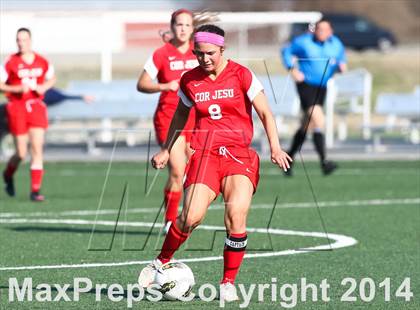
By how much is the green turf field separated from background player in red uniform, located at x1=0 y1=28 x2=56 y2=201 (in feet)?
2.35

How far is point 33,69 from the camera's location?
16.1 m

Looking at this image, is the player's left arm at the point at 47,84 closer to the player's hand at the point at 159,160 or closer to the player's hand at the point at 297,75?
the player's hand at the point at 297,75

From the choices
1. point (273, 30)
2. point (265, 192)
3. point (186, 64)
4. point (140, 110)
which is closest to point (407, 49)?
point (273, 30)

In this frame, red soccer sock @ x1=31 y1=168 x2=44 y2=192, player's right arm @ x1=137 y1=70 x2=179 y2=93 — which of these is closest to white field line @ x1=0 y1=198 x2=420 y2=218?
red soccer sock @ x1=31 y1=168 x2=44 y2=192

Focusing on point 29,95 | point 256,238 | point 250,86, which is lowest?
point 256,238

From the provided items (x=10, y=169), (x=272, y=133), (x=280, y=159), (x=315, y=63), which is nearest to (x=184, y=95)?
(x=272, y=133)

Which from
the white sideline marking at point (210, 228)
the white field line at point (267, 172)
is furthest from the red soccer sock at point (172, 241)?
the white field line at point (267, 172)

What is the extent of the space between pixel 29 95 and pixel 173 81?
505 centimetres

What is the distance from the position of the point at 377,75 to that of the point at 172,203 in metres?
37.0

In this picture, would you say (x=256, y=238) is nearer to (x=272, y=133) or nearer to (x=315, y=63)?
(x=272, y=133)

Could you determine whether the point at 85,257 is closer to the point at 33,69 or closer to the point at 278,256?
the point at 278,256

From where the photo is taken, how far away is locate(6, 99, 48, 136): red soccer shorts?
Answer: 16.1 meters

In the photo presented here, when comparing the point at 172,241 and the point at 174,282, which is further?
the point at 172,241

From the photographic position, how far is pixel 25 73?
16.1m
